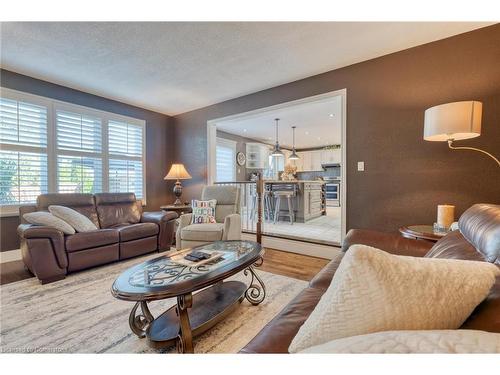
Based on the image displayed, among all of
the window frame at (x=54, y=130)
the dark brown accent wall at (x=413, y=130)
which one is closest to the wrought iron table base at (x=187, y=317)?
the dark brown accent wall at (x=413, y=130)

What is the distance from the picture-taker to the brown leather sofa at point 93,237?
7.67 ft

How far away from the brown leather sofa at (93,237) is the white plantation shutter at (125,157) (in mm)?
764

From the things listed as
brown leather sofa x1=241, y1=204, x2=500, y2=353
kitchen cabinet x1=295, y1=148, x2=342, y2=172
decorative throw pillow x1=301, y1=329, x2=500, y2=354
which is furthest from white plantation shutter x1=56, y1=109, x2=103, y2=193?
kitchen cabinet x1=295, y1=148, x2=342, y2=172

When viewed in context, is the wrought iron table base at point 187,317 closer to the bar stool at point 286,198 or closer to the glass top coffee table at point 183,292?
the glass top coffee table at point 183,292

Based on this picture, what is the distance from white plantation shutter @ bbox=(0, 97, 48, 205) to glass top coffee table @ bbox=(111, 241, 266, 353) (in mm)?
2889

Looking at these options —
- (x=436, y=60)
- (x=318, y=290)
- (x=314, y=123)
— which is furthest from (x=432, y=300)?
(x=314, y=123)

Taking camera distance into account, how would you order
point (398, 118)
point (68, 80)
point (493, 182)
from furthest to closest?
1. point (68, 80)
2. point (398, 118)
3. point (493, 182)

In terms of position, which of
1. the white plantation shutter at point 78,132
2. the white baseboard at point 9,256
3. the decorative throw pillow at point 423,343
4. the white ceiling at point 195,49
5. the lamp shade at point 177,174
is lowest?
the white baseboard at point 9,256

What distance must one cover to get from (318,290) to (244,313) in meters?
0.82

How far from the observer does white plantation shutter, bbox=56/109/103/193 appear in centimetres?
358

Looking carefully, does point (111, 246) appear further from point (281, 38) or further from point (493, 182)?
point (493, 182)

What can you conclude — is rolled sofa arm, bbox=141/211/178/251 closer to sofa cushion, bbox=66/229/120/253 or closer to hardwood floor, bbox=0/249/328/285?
sofa cushion, bbox=66/229/120/253

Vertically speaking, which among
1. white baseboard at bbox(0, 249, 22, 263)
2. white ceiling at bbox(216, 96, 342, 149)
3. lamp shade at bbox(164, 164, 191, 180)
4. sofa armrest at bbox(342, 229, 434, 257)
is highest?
white ceiling at bbox(216, 96, 342, 149)

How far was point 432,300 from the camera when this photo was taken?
569 mm
